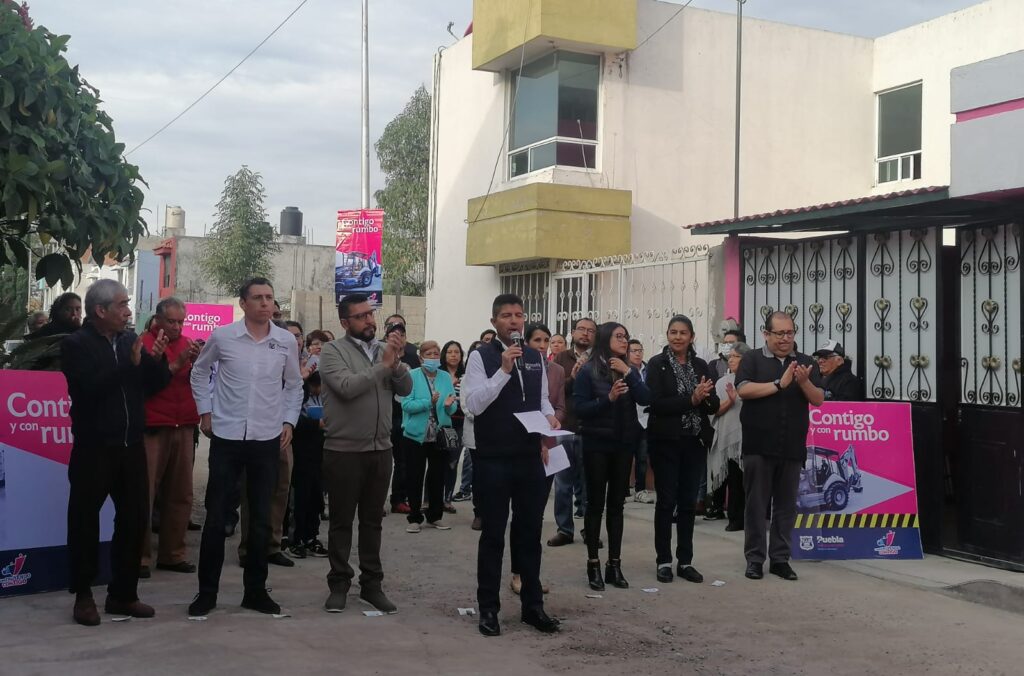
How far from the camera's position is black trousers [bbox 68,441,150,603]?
6.40 metres

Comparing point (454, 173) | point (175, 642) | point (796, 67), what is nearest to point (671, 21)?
point (796, 67)

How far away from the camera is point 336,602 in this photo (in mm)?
6879

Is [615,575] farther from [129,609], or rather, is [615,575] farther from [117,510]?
[117,510]

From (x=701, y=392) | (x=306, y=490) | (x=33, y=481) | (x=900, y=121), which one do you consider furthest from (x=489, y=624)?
(x=900, y=121)

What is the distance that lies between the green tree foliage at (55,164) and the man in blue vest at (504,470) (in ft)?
9.81

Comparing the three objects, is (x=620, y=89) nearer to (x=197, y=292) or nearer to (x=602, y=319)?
(x=602, y=319)

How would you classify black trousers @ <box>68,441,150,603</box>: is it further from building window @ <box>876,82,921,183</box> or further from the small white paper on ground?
building window @ <box>876,82,921,183</box>

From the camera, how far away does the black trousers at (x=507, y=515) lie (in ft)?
21.5

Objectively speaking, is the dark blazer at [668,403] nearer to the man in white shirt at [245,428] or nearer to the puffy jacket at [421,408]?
the man in white shirt at [245,428]

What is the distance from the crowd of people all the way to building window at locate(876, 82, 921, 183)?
42.6 feet

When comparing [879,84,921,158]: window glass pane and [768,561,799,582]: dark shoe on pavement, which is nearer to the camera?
[768,561,799,582]: dark shoe on pavement

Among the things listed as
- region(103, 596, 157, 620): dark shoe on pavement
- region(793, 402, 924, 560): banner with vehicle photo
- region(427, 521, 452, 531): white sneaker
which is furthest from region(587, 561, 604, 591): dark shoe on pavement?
region(103, 596, 157, 620): dark shoe on pavement

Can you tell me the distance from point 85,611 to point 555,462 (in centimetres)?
297

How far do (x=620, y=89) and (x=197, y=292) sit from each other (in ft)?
122
